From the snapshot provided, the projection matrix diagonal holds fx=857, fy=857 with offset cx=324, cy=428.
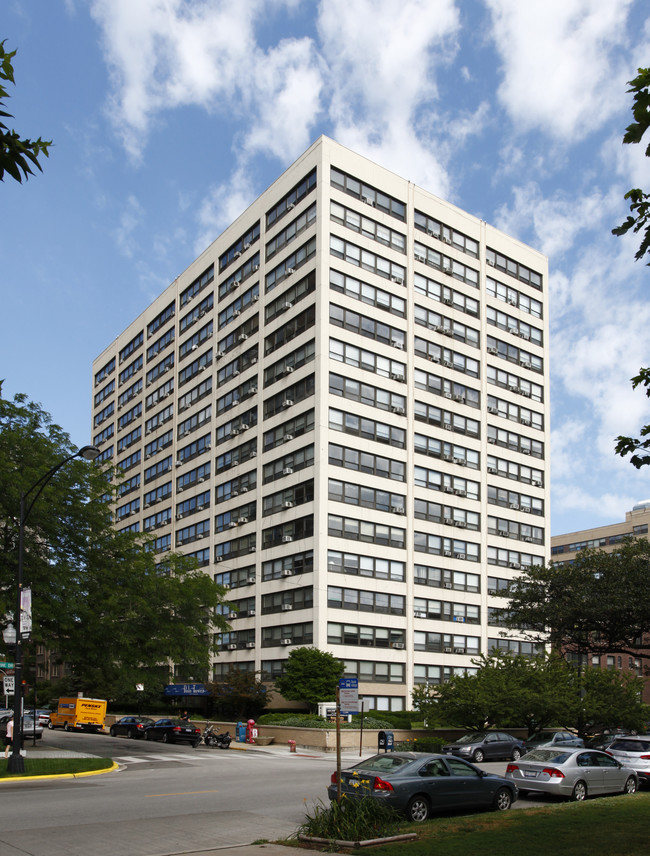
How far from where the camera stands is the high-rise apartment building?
5972 centimetres

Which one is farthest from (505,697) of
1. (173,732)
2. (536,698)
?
(173,732)

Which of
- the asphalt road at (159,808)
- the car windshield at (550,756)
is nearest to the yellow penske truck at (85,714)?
the asphalt road at (159,808)

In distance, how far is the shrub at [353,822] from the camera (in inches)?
559

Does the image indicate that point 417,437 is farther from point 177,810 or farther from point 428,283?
point 177,810

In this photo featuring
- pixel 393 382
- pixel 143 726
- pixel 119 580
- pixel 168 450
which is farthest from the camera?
pixel 168 450

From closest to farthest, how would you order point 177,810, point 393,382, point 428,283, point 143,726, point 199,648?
point 177,810, point 199,648, point 143,726, point 393,382, point 428,283

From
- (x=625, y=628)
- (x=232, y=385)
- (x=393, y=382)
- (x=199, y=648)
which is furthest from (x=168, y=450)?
(x=625, y=628)

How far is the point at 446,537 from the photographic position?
66.5 m

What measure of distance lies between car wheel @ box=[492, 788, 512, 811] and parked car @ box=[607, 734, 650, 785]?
253 inches

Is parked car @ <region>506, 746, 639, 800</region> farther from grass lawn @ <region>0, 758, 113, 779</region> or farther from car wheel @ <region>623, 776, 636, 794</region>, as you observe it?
grass lawn @ <region>0, 758, 113, 779</region>

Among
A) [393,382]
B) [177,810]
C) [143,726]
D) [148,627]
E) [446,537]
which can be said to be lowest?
[143,726]

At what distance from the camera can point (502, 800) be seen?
19312 mm

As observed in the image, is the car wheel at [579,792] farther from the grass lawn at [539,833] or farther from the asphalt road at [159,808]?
the grass lawn at [539,833]

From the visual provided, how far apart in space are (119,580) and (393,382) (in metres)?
29.8
